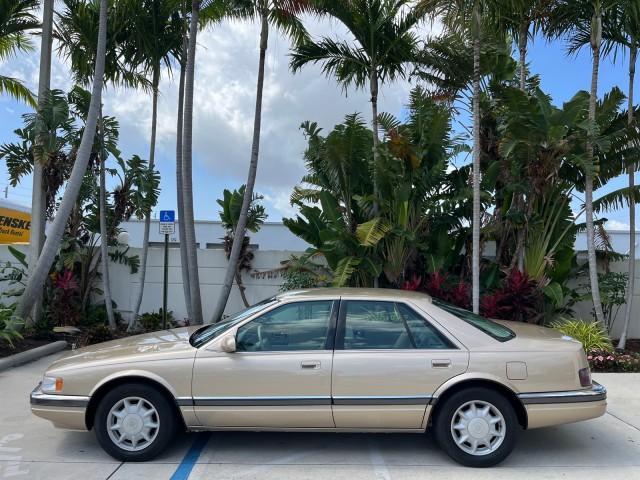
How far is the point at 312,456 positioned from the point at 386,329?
4.22 ft

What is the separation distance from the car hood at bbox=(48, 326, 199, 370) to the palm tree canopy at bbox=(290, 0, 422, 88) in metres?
7.24

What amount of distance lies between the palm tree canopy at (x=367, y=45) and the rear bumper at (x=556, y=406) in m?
7.20

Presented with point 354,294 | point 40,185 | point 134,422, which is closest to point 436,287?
point 354,294

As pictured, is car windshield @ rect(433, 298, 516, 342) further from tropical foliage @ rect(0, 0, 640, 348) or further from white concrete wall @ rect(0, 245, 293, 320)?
white concrete wall @ rect(0, 245, 293, 320)

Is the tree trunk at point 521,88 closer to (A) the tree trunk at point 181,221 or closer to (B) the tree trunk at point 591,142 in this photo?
(B) the tree trunk at point 591,142

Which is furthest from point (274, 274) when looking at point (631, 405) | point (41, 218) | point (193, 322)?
point (631, 405)

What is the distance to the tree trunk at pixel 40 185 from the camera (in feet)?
35.8

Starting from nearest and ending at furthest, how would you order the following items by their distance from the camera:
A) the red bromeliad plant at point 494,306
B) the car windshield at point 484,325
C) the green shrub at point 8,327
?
the car windshield at point 484,325, the green shrub at point 8,327, the red bromeliad plant at point 494,306

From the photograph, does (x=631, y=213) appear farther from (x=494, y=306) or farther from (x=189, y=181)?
(x=189, y=181)

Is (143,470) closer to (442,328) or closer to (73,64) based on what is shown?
(442,328)

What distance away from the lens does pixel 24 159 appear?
11.3 metres

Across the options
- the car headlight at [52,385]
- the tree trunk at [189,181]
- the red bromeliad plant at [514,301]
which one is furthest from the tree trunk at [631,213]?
the car headlight at [52,385]

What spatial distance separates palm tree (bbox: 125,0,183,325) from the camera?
10.6 meters

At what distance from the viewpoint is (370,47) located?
10680mm
